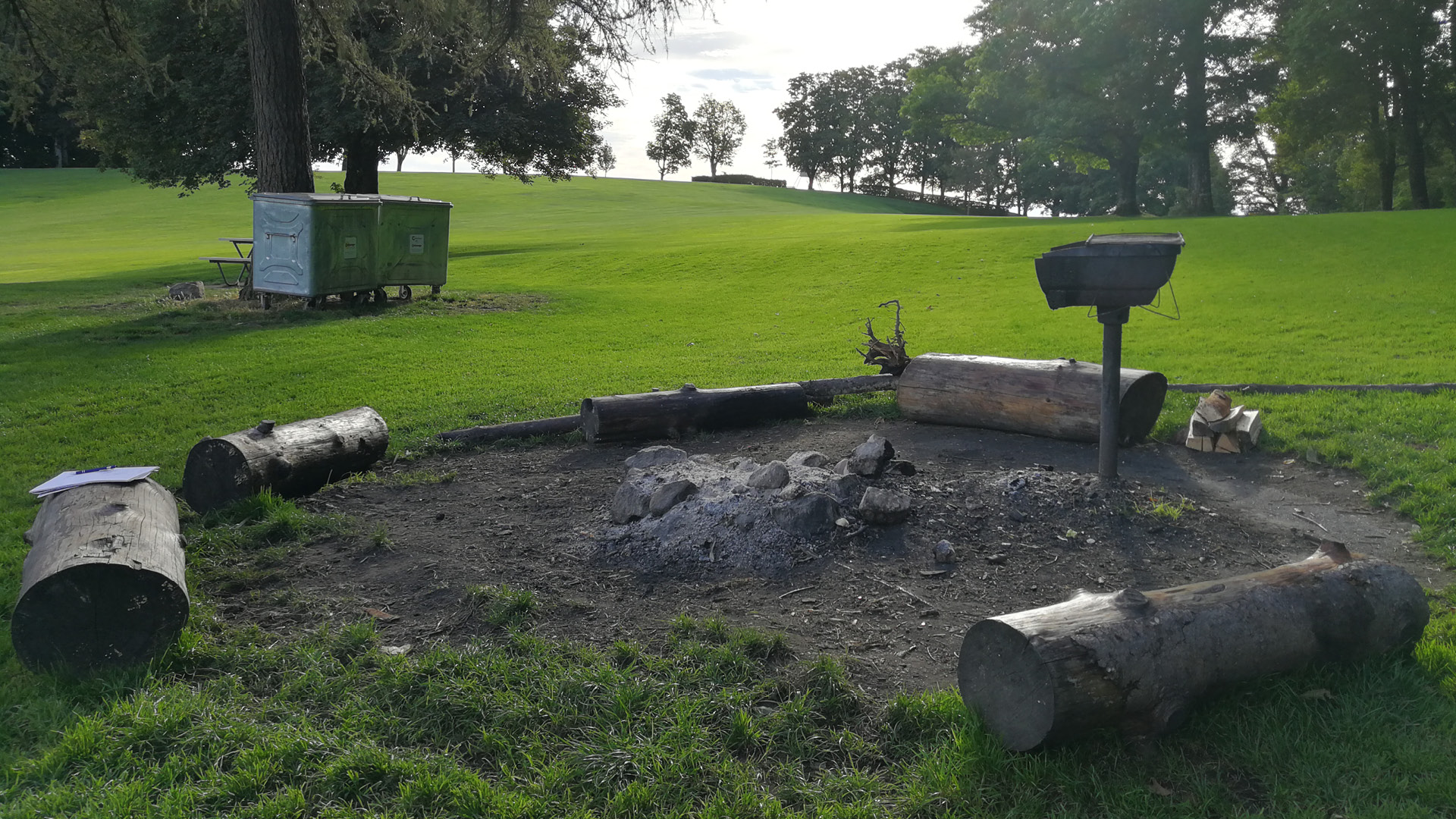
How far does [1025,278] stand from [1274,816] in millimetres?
19824

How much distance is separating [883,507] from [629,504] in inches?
62.2

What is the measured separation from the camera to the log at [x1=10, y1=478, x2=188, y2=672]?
13.3ft

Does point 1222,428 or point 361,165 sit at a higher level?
point 361,165

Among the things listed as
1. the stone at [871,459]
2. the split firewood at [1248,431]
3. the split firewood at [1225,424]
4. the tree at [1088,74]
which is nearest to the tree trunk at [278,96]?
the stone at [871,459]

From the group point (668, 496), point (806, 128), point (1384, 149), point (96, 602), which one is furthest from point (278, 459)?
point (806, 128)

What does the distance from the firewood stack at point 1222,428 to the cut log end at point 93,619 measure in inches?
275

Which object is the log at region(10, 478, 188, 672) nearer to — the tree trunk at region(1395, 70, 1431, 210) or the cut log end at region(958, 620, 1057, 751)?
the cut log end at region(958, 620, 1057, 751)

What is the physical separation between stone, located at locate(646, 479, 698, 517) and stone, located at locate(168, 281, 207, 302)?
16.8 metres

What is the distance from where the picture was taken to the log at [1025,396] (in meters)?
7.45

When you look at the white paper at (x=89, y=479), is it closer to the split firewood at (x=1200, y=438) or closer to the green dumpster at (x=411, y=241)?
the split firewood at (x=1200, y=438)

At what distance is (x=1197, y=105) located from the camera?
131ft

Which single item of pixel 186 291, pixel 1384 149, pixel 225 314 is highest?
pixel 1384 149

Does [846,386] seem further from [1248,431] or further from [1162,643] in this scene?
[1162,643]

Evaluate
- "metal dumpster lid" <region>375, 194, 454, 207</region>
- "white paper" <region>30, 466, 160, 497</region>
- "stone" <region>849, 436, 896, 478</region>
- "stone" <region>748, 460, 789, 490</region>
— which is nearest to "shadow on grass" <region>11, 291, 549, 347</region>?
"metal dumpster lid" <region>375, 194, 454, 207</region>
